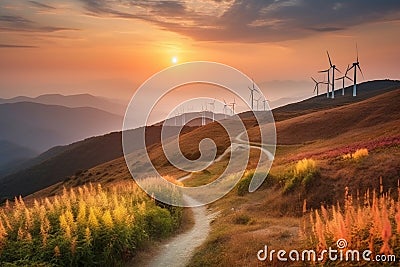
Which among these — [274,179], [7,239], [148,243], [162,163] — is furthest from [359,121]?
[7,239]

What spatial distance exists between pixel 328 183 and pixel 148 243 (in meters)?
10.9

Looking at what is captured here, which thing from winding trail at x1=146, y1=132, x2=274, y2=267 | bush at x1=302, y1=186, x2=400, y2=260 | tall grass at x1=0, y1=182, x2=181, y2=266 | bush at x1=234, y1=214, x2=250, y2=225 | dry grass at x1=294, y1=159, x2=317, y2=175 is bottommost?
Answer: winding trail at x1=146, y1=132, x2=274, y2=267

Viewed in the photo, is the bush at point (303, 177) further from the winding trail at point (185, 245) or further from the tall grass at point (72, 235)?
the tall grass at point (72, 235)

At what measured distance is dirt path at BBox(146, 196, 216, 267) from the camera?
16.7 meters

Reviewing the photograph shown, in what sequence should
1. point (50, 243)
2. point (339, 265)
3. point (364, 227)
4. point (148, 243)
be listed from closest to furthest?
1. point (339, 265)
2. point (364, 227)
3. point (50, 243)
4. point (148, 243)

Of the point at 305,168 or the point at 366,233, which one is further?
the point at 305,168

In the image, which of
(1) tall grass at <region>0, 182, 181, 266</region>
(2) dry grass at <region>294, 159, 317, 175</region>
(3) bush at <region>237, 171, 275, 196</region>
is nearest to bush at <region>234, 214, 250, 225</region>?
(1) tall grass at <region>0, 182, 181, 266</region>

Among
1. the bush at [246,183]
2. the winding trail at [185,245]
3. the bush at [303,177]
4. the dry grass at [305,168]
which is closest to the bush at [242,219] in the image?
the winding trail at [185,245]

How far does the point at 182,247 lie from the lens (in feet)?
61.1

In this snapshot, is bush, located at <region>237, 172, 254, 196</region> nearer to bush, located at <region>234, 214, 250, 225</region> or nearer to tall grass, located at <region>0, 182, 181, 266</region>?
bush, located at <region>234, 214, 250, 225</region>

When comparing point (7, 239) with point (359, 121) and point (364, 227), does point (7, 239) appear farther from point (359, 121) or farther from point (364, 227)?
point (359, 121)

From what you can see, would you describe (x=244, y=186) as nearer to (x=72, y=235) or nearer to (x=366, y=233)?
(x=72, y=235)

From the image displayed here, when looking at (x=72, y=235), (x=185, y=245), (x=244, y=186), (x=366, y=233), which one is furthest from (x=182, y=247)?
(x=244, y=186)

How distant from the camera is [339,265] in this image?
1084 centimetres
